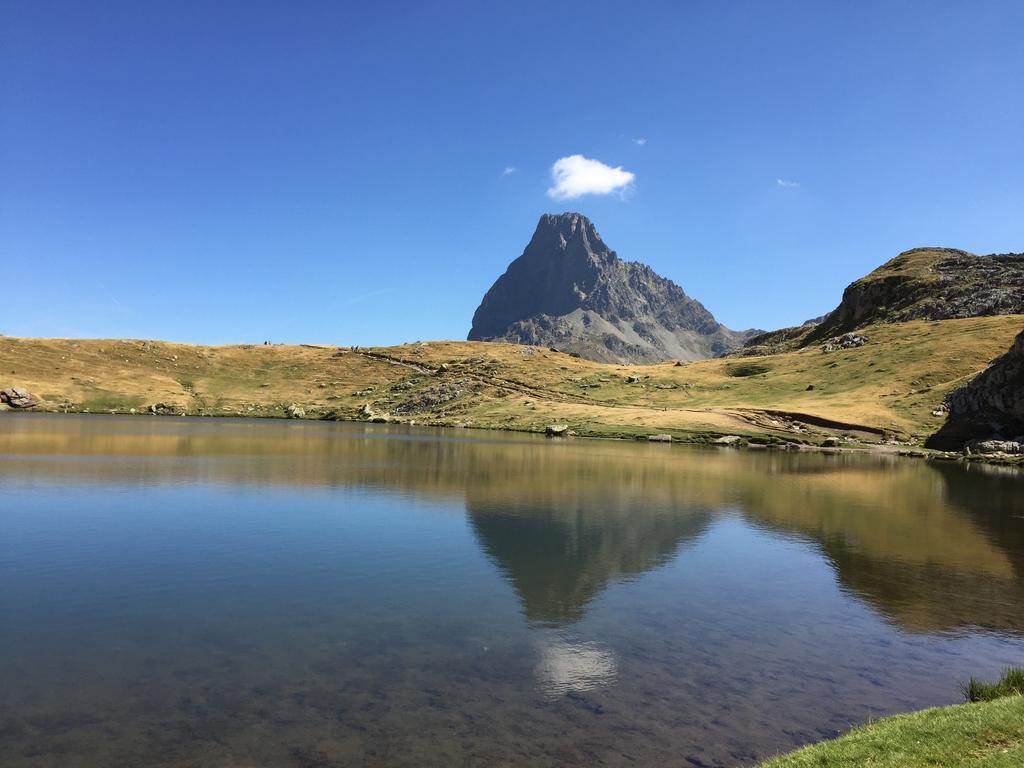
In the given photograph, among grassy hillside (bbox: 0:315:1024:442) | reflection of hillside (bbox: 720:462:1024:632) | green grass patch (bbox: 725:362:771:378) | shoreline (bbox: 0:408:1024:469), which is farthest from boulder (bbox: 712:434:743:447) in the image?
green grass patch (bbox: 725:362:771:378)

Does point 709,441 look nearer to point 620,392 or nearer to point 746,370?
point 620,392

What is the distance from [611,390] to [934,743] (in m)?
162

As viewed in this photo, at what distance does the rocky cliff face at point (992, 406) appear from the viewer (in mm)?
99062

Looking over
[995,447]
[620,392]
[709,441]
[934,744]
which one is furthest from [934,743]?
[620,392]

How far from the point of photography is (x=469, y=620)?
77.2 ft

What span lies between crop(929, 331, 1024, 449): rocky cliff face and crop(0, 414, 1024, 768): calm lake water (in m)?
58.6

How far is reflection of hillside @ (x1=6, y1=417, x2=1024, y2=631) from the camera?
30.3 m

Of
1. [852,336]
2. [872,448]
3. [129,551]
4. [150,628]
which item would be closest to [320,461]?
[129,551]

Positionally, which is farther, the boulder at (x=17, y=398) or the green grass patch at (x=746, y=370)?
the green grass patch at (x=746, y=370)

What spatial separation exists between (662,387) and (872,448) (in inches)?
2651

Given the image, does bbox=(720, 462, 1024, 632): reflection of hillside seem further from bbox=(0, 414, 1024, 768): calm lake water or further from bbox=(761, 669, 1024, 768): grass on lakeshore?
bbox=(761, 669, 1024, 768): grass on lakeshore

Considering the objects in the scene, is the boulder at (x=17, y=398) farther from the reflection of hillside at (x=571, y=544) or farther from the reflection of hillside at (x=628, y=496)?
the reflection of hillside at (x=571, y=544)

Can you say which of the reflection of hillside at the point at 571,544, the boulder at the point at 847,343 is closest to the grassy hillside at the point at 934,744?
the reflection of hillside at the point at 571,544

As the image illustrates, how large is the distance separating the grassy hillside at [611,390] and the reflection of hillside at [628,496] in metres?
31.3
